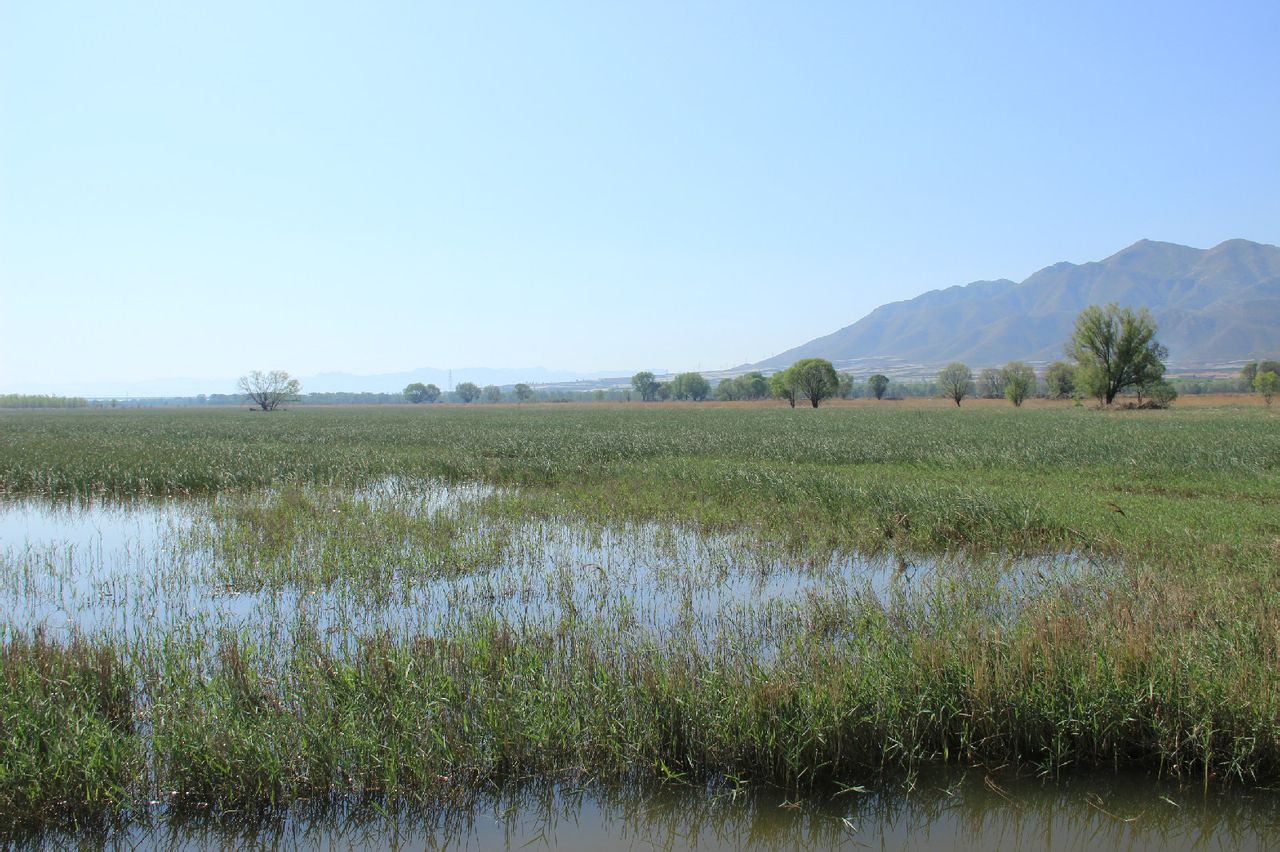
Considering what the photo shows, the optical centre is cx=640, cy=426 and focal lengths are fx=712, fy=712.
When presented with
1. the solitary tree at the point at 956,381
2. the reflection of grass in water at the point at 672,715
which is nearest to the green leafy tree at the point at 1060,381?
the solitary tree at the point at 956,381

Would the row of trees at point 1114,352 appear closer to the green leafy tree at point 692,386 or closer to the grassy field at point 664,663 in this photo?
the grassy field at point 664,663

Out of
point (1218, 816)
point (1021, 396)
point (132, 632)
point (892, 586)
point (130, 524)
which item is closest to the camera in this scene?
point (1218, 816)

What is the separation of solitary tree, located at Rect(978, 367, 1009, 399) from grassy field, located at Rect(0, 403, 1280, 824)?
115125 mm

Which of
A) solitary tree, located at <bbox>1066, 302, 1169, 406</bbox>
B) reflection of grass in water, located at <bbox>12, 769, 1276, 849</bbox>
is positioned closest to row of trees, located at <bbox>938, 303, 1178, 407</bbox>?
solitary tree, located at <bbox>1066, 302, 1169, 406</bbox>

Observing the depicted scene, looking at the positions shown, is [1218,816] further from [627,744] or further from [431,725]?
[431,725]

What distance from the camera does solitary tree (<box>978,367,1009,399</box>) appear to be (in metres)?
120

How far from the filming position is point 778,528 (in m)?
13.8

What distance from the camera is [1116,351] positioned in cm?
6869

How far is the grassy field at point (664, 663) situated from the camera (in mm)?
5262

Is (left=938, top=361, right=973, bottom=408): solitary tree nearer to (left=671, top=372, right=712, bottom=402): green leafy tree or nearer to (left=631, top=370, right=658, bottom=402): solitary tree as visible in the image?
(left=671, top=372, right=712, bottom=402): green leafy tree

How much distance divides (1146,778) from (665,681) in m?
3.67

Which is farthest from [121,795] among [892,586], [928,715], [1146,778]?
[892,586]

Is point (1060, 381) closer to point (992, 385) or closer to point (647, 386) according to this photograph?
point (992, 385)

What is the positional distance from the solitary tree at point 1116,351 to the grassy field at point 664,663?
63.7 metres
